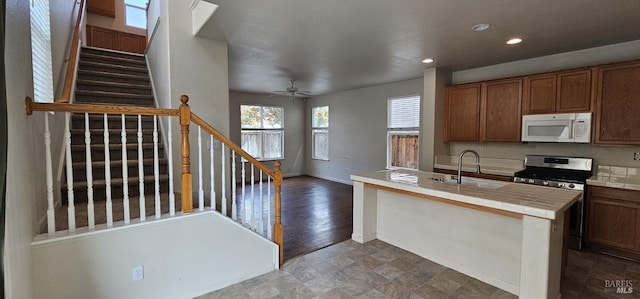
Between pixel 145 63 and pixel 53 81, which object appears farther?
pixel 145 63

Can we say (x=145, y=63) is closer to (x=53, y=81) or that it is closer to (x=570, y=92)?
(x=53, y=81)

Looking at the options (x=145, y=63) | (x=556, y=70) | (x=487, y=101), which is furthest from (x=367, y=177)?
(x=145, y=63)

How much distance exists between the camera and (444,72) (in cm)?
477

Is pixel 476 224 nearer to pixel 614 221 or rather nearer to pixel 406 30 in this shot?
pixel 614 221

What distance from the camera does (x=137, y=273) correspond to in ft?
7.16

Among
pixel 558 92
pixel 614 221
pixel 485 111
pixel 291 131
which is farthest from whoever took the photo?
pixel 291 131

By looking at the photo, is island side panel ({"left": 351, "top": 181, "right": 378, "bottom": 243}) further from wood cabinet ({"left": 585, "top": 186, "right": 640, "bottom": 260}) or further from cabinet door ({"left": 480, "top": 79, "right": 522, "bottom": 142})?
wood cabinet ({"left": 585, "top": 186, "right": 640, "bottom": 260})

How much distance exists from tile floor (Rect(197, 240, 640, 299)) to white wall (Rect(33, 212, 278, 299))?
0.18 m

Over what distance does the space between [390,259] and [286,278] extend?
3.76 feet

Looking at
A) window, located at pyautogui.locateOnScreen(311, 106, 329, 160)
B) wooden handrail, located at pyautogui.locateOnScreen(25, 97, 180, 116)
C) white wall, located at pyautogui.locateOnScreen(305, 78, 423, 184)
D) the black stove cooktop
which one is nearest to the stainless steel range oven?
the black stove cooktop

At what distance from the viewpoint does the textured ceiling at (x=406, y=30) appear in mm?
2438

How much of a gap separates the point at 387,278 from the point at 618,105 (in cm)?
326

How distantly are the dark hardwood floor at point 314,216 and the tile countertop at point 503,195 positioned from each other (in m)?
1.20

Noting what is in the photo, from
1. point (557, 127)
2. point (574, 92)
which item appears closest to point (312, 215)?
point (557, 127)
